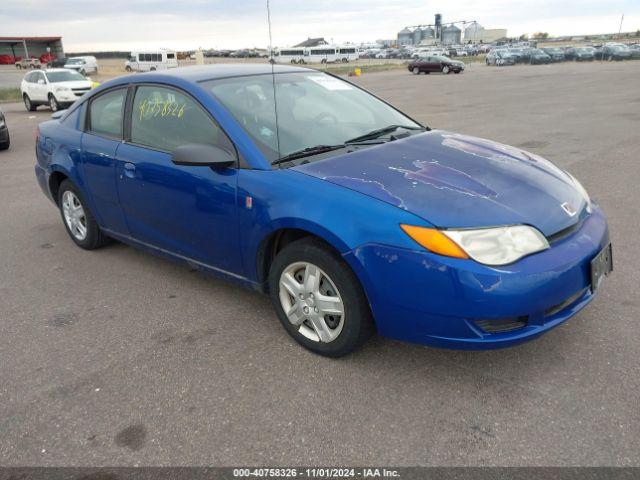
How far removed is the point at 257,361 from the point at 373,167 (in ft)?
4.22

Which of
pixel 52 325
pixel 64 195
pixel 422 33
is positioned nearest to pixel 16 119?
pixel 64 195

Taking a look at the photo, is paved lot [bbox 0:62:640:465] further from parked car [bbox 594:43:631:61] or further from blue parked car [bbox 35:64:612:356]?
parked car [bbox 594:43:631:61]

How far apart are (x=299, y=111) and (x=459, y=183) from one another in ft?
4.16

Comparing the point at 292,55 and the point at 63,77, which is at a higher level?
the point at 292,55

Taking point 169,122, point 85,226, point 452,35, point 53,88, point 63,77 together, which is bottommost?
point 85,226

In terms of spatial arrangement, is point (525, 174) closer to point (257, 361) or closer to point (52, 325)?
point (257, 361)

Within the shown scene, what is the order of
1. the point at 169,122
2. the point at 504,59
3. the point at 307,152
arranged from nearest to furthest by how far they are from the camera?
the point at 307,152, the point at 169,122, the point at 504,59

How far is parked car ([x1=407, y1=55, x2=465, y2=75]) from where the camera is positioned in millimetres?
40906

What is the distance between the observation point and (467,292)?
94.1 inches

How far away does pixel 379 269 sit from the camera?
2.54 m

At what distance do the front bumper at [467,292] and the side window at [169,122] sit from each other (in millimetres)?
1324

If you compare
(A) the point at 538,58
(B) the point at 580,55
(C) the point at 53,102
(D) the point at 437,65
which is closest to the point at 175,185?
(C) the point at 53,102

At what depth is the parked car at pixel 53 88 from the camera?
1805 cm

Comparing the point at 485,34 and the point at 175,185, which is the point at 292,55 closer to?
the point at 175,185
